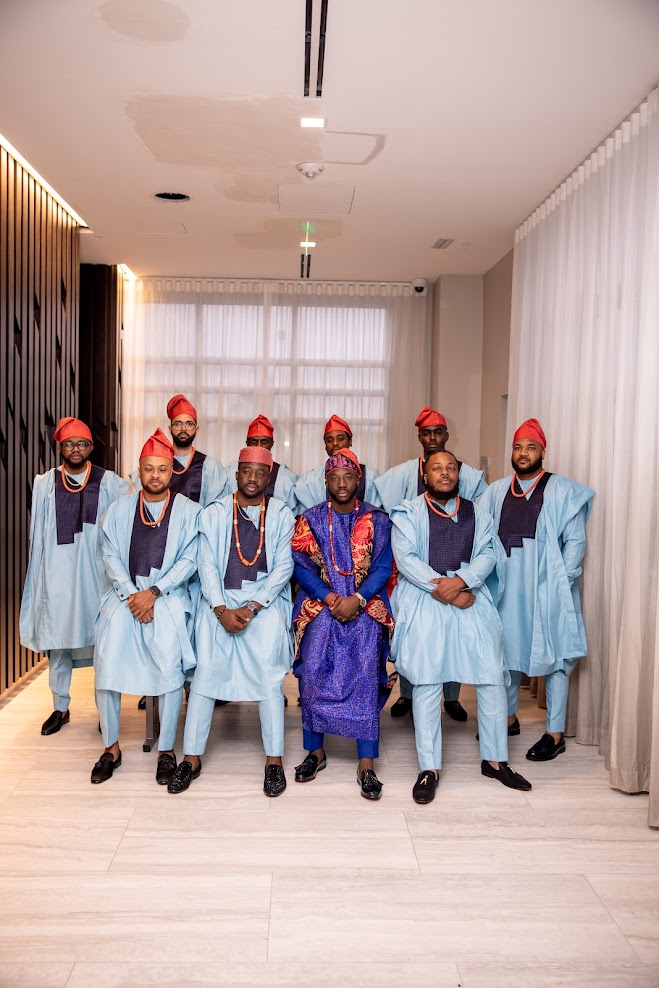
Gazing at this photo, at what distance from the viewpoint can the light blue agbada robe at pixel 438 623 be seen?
383 centimetres

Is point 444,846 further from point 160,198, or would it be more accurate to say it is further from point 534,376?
point 160,198

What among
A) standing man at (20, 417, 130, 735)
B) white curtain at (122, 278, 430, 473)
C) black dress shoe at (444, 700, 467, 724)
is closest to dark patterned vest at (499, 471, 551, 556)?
black dress shoe at (444, 700, 467, 724)

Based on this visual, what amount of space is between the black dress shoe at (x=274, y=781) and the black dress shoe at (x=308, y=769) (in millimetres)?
104

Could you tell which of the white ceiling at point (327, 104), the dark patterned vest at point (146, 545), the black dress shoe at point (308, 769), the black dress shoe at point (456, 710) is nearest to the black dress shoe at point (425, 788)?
the black dress shoe at point (308, 769)

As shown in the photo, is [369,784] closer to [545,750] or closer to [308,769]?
[308,769]

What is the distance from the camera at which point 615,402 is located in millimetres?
4172

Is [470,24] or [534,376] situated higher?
[470,24]

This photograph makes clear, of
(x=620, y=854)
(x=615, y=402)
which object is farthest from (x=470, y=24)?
(x=620, y=854)

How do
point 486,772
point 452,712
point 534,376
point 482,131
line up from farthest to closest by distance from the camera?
point 534,376, point 452,712, point 482,131, point 486,772

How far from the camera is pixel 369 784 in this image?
3.72 meters

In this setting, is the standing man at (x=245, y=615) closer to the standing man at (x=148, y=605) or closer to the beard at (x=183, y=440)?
the standing man at (x=148, y=605)

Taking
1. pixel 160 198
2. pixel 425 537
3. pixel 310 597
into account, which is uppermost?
pixel 160 198

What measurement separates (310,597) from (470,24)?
2539 millimetres

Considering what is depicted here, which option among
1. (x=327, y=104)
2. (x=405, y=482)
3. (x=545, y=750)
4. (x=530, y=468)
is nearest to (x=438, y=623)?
(x=545, y=750)
